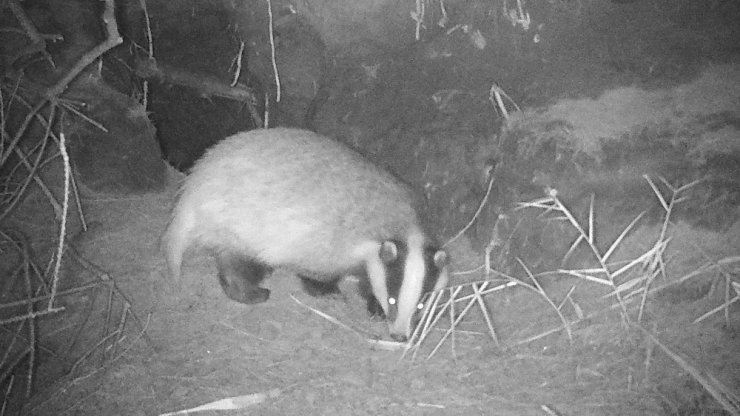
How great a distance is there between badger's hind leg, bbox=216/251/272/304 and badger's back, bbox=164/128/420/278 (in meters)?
0.05

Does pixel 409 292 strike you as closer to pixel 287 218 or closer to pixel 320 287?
pixel 320 287

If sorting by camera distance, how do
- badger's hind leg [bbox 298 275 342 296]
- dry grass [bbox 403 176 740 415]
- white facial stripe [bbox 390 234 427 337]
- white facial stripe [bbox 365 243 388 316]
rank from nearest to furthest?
dry grass [bbox 403 176 740 415], white facial stripe [bbox 390 234 427 337], white facial stripe [bbox 365 243 388 316], badger's hind leg [bbox 298 275 342 296]

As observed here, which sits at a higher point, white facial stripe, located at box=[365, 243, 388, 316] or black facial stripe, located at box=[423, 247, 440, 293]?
black facial stripe, located at box=[423, 247, 440, 293]

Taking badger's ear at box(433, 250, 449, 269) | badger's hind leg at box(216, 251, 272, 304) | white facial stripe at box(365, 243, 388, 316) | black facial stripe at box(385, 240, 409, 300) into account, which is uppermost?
badger's ear at box(433, 250, 449, 269)

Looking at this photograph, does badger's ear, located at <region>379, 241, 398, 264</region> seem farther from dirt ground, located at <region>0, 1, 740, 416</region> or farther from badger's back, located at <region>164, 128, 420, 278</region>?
dirt ground, located at <region>0, 1, 740, 416</region>

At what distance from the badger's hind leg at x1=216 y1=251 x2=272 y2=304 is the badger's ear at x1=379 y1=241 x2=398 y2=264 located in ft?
2.53

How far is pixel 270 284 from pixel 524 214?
146cm

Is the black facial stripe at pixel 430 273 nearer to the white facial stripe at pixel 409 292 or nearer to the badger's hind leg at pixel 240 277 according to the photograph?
the white facial stripe at pixel 409 292

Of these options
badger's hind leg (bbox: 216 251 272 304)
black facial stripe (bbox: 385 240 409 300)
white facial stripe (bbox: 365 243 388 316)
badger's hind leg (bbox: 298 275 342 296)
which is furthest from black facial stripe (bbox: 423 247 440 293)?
badger's hind leg (bbox: 216 251 272 304)

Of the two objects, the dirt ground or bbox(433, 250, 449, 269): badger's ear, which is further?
bbox(433, 250, 449, 269): badger's ear

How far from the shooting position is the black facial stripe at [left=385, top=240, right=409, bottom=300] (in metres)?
3.10

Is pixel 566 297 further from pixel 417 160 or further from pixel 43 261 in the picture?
pixel 43 261

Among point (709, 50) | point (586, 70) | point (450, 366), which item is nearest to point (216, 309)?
point (450, 366)

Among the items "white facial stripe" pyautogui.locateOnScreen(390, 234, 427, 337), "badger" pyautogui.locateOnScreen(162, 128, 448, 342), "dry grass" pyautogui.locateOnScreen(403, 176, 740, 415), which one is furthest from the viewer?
"badger" pyautogui.locateOnScreen(162, 128, 448, 342)
